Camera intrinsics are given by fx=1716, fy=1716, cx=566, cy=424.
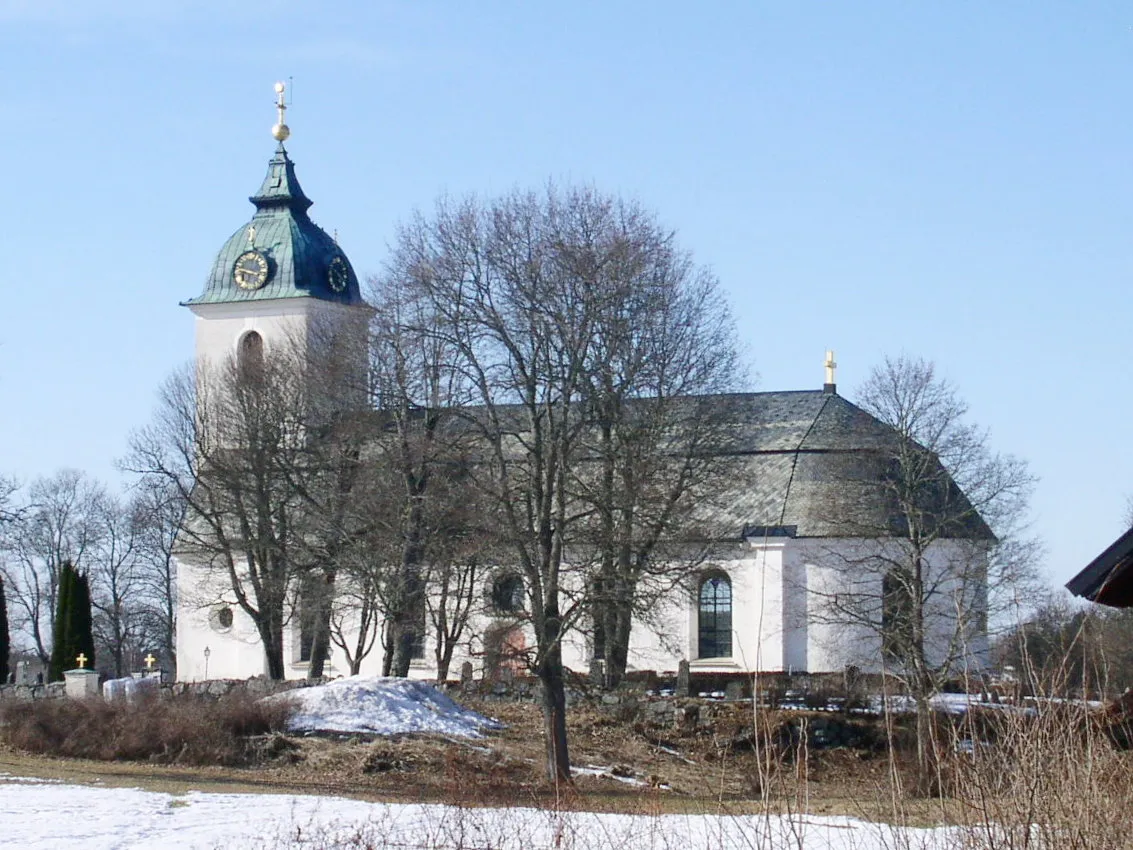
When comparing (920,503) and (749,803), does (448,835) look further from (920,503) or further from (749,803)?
(920,503)

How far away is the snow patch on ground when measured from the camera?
27719 mm

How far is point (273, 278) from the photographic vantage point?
55.5 m

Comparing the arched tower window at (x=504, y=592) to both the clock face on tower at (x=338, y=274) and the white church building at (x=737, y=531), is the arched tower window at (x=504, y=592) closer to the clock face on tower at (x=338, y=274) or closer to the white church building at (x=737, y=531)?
the white church building at (x=737, y=531)

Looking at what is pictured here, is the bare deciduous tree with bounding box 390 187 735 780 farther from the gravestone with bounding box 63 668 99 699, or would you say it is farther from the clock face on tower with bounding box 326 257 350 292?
the clock face on tower with bounding box 326 257 350 292

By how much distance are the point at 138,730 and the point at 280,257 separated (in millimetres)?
32243

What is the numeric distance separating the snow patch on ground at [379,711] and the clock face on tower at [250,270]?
27065 millimetres

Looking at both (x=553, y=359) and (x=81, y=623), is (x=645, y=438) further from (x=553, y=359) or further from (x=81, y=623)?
(x=81, y=623)

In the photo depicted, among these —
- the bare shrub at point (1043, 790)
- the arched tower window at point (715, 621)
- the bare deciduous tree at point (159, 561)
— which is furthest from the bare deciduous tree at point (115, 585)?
the bare shrub at point (1043, 790)

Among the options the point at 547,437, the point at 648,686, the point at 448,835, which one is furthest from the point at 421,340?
the point at 448,835

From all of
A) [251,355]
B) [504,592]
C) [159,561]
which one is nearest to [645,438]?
[504,592]

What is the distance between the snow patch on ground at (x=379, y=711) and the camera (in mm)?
27719

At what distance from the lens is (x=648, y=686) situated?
3866 centimetres

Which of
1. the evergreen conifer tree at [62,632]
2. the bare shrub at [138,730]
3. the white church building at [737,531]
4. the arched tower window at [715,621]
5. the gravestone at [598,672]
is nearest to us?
the bare shrub at [138,730]

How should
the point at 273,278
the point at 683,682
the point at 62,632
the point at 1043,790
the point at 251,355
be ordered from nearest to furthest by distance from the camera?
the point at 1043,790
the point at 683,682
the point at 62,632
the point at 251,355
the point at 273,278
